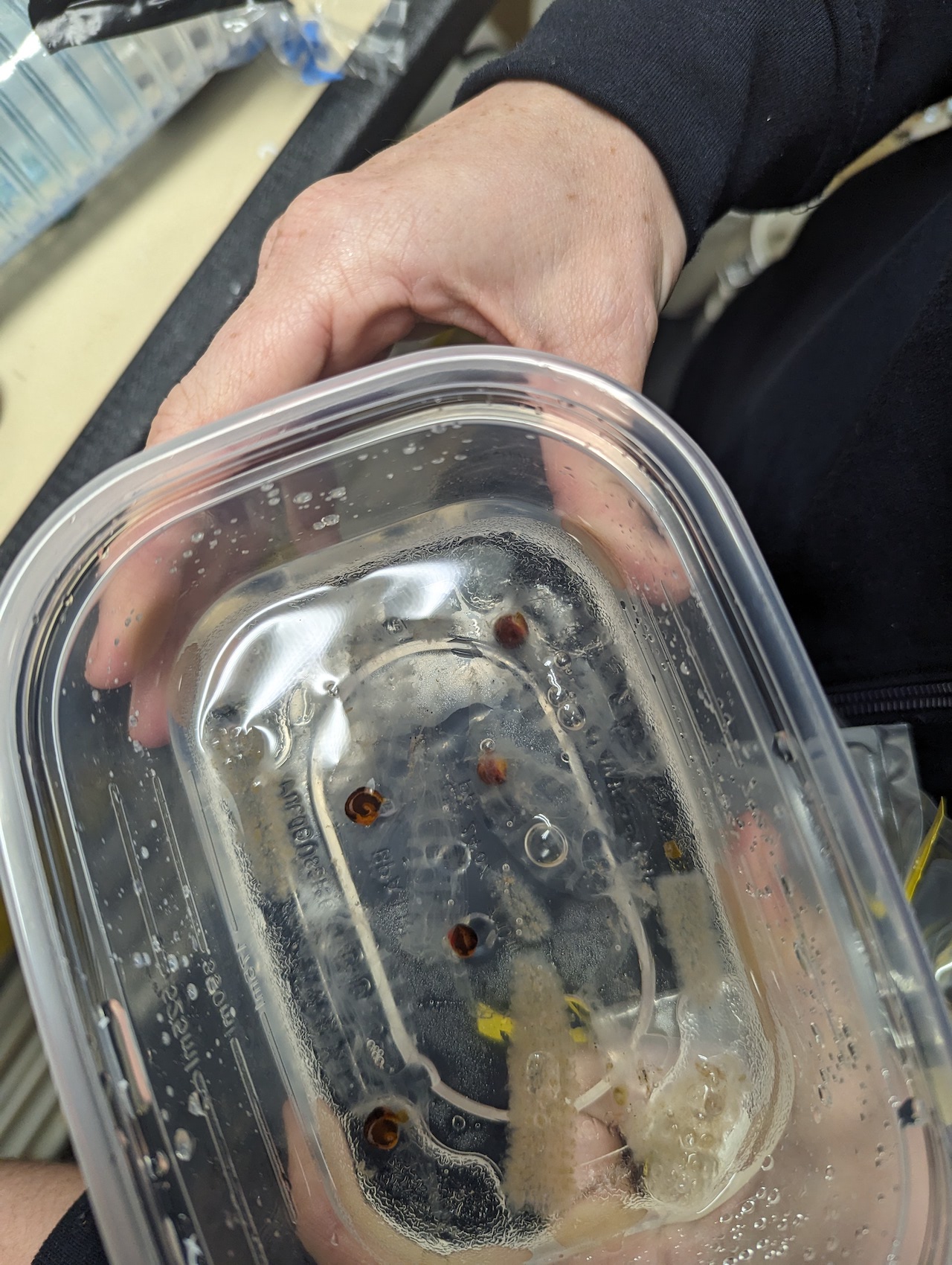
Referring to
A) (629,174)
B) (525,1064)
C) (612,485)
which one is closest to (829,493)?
(612,485)

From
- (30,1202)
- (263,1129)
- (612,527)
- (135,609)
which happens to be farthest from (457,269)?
(30,1202)

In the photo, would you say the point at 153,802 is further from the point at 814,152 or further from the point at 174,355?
the point at 814,152

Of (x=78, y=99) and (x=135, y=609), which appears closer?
→ (x=135, y=609)

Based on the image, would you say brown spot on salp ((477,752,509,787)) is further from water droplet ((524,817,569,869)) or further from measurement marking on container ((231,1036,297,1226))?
measurement marking on container ((231,1036,297,1226))

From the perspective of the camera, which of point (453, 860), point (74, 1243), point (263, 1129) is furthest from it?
point (453, 860)

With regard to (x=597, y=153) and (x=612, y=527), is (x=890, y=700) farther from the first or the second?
(x=597, y=153)

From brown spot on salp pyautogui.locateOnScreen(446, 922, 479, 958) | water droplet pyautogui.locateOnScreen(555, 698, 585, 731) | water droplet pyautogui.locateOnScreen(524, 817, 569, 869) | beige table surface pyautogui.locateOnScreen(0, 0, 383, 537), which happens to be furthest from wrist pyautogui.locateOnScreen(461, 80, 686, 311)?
brown spot on salp pyautogui.locateOnScreen(446, 922, 479, 958)
